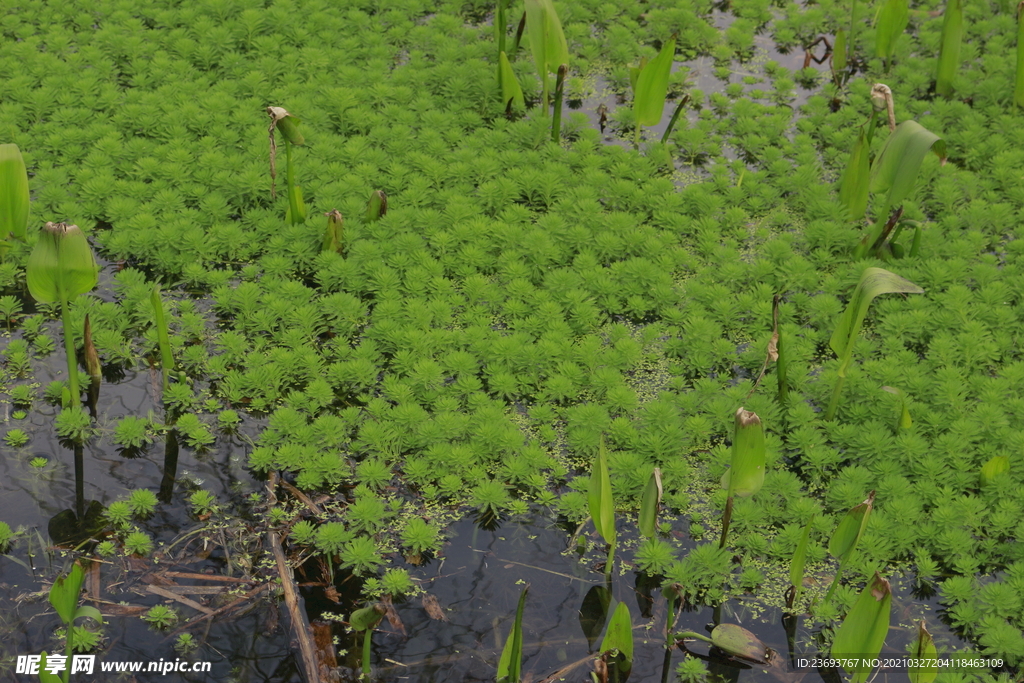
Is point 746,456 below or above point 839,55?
below

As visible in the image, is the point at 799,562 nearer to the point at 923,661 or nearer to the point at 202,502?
the point at 923,661

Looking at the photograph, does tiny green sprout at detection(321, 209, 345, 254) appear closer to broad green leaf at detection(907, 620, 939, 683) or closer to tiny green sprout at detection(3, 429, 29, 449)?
tiny green sprout at detection(3, 429, 29, 449)

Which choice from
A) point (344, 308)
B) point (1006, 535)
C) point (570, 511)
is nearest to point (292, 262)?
point (344, 308)

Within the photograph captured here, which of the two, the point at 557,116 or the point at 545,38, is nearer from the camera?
the point at 545,38

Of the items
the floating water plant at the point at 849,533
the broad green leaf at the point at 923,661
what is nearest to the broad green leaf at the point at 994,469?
the floating water plant at the point at 849,533

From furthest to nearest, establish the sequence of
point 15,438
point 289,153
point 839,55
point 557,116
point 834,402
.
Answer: point 839,55, point 557,116, point 289,153, point 834,402, point 15,438

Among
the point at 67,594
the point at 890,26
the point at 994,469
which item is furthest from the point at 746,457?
the point at 890,26
